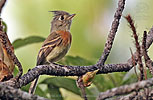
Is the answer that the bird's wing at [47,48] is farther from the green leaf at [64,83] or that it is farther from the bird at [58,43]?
the green leaf at [64,83]

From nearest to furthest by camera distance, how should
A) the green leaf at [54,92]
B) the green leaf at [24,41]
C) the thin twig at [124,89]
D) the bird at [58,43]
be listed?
1. the thin twig at [124,89]
2. the green leaf at [54,92]
3. the green leaf at [24,41]
4. the bird at [58,43]

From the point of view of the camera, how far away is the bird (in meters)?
5.48

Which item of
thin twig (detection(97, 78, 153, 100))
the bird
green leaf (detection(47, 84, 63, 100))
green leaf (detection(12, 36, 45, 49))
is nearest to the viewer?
thin twig (detection(97, 78, 153, 100))

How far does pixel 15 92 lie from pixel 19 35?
5379 mm

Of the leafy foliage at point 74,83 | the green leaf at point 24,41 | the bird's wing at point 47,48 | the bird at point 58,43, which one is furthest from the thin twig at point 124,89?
the bird's wing at point 47,48

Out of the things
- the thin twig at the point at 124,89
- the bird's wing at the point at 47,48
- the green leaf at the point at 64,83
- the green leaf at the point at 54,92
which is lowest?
the green leaf at the point at 54,92

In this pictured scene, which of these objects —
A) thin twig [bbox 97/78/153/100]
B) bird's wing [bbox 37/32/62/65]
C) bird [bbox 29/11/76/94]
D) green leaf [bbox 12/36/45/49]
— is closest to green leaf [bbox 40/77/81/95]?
green leaf [bbox 12/36/45/49]

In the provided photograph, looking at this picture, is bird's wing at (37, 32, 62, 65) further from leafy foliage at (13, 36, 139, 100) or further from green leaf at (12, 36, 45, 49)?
leafy foliage at (13, 36, 139, 100)

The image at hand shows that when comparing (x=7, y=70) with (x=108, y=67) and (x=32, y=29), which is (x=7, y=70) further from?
(x=32, y=29)

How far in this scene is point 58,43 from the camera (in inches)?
226

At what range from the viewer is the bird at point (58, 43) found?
5477 millimetres

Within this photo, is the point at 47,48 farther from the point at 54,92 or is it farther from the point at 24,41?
the point at 54,92

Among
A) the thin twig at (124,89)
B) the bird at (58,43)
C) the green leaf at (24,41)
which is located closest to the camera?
the thin twig at (124,89)

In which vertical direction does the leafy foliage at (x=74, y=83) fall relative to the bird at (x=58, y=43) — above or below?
below
